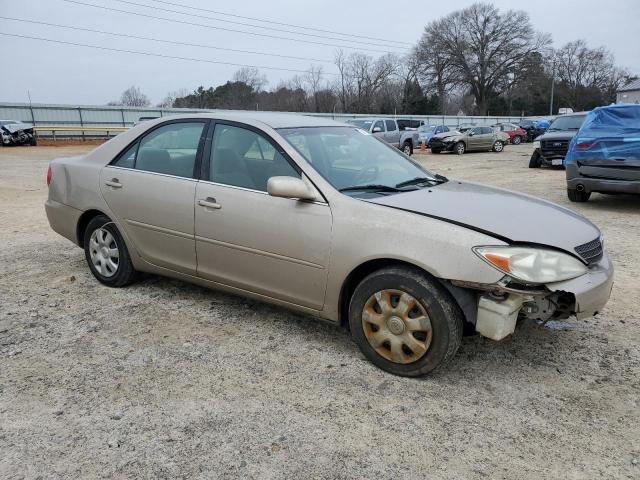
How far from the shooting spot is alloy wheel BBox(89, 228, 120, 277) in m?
4.50

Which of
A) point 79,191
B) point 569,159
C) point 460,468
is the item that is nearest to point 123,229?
point 79,191

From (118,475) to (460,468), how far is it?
1.55 m

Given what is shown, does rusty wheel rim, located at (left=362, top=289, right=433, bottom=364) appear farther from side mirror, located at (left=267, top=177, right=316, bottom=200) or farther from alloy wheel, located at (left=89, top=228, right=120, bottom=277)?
alloy wheel, located at (left=89, top=228, right=120, bottom=277)

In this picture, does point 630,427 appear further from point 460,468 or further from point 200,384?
point 200,384

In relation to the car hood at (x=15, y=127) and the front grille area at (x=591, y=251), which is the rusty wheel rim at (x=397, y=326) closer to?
the front grille area at (x=591, y=251)

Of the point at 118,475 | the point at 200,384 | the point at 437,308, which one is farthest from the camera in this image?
the point at 200,384

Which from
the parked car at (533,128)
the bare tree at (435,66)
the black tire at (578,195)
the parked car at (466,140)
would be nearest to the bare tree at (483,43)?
the bare tree at (435,66)

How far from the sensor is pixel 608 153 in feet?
25.9

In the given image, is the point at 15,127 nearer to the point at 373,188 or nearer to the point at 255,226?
the point at 255,226

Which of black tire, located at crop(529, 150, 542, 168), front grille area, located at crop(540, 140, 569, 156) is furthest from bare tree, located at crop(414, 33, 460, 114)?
front grille area, located at crop(540, 140, 569, 156)

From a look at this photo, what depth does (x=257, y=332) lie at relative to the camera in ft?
12.3

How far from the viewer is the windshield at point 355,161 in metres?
3.47

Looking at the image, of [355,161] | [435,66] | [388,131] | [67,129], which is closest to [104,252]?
[355,161]

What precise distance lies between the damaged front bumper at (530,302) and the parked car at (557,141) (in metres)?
13.5
